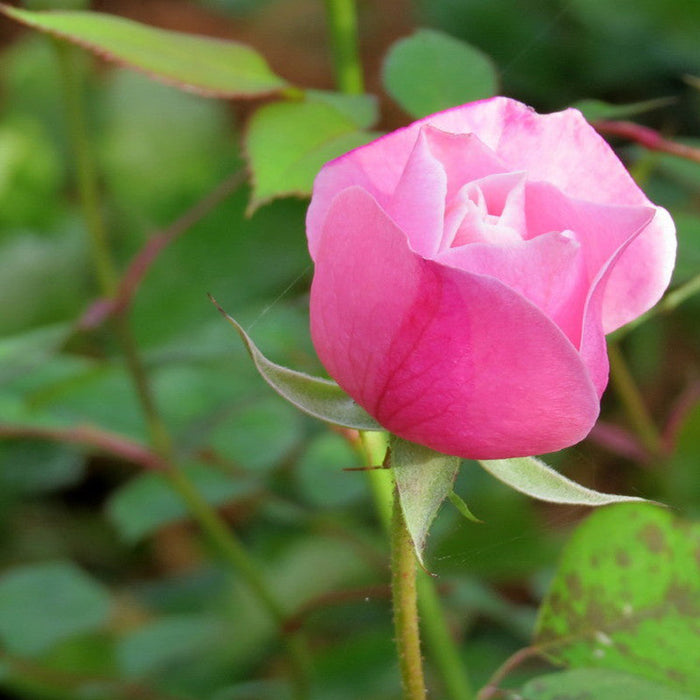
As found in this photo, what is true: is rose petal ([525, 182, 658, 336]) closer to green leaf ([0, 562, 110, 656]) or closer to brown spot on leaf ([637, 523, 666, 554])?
brown spot on leaf ([637, 523, 666, 554])

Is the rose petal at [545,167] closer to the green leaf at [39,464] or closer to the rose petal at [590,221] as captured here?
the rose petal at [590,221]

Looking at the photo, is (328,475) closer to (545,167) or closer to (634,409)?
(634,409)

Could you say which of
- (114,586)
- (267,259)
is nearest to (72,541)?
(114,586)

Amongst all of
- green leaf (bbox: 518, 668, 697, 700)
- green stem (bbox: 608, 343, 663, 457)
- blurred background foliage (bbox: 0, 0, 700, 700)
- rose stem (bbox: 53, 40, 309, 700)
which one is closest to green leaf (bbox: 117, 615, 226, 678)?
blurred background foliage (bbox: 0, 0, 700, 700)

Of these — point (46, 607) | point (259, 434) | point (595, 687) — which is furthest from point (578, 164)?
point (46, 607)

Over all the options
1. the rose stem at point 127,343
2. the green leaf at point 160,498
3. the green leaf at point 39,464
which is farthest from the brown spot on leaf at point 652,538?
the green leaf at point 39,464
